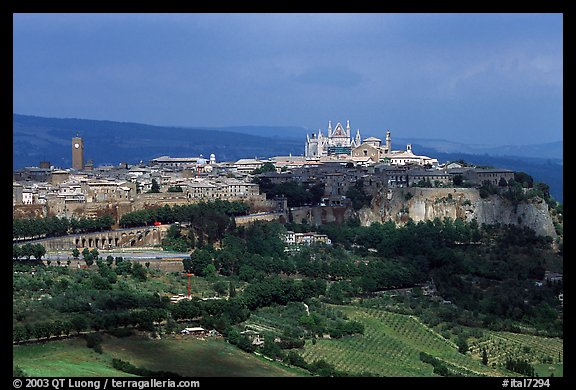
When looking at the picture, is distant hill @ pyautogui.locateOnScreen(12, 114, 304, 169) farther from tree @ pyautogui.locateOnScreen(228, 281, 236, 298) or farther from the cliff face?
tree @ pyautogui.locateOnScreen(228, 281, 236, 298)

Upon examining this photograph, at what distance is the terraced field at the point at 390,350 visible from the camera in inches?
567

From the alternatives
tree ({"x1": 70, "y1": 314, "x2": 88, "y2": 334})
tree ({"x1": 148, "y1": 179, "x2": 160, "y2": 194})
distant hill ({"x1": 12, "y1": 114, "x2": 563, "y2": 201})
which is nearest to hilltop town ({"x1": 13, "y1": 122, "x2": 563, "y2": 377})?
tree ({"x1": 70, "y1": 314, "x2": 88, "y2": 334})

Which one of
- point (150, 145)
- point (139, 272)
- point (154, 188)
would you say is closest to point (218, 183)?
point (154, 188)

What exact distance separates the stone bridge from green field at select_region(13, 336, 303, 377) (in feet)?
31.1

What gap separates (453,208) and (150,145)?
252ft

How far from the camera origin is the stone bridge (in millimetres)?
23277

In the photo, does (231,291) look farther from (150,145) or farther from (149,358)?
(150,145)

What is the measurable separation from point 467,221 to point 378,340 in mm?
12020

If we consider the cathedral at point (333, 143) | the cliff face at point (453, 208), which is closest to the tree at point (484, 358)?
the cliff face at point (453, 208)

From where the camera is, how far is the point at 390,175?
31.7 meters

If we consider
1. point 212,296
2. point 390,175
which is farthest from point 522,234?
point 212,296

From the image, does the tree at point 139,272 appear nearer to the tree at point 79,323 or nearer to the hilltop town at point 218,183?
the tree at point 79,323

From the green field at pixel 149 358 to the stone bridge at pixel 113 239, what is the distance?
9.47 metres
